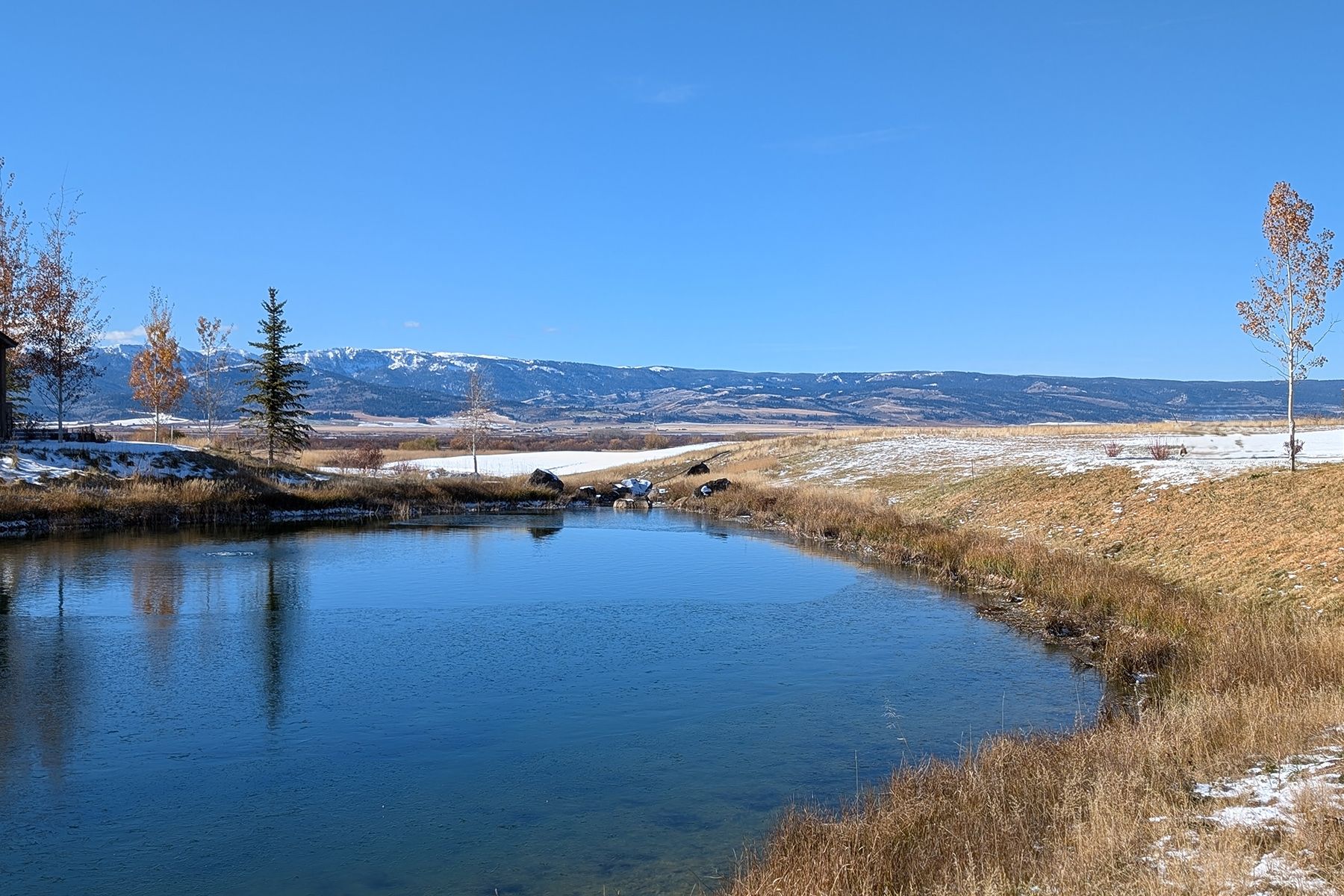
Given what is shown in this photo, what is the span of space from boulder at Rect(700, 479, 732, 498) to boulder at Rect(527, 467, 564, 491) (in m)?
8.66

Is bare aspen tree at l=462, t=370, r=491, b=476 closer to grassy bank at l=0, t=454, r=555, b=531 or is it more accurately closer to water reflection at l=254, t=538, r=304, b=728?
grassy bank at l=0, t=454, r=555, b=531

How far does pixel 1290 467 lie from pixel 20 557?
34594 mm

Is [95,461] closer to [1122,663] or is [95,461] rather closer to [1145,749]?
[1122,663]

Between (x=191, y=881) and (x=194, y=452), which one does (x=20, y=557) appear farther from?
(x=191, y=881)

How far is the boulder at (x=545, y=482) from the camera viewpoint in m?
54.8

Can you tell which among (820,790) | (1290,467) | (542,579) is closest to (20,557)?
(542,579)

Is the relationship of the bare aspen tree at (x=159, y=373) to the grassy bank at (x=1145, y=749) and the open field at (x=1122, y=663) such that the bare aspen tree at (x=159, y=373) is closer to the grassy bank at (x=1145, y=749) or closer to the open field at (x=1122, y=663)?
the open field at (x=1122, y=663)

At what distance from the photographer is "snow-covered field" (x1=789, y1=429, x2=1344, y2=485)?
2934cm

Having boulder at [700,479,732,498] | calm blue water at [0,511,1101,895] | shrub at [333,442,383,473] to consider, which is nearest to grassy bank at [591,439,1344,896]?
calm blue water at [0,511,1101,895]

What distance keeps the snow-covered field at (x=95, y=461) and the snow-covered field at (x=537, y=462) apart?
834 inches

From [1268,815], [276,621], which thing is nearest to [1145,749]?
[1268,815]

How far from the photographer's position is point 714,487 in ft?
170

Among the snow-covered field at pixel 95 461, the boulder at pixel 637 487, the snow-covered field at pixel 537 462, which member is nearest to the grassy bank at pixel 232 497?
the snow-covered field at pixel 95 461

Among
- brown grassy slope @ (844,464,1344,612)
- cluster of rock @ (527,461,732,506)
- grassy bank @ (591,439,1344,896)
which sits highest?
brown grassy slope @ (844,464,1344,612)
